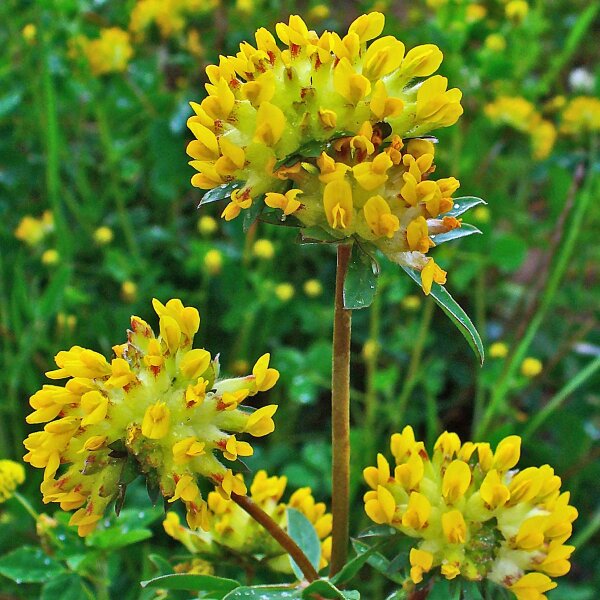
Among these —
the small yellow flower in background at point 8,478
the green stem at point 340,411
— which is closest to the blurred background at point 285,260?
the small yellow flower in background at point 8,478

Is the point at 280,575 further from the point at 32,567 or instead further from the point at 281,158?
the point at 281,158

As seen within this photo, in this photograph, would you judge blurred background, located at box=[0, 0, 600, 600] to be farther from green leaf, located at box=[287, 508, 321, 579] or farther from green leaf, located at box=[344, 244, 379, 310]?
green leaf, located at box=[344, 244, 379, 310]

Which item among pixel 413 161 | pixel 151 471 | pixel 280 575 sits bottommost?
pixel 280 575

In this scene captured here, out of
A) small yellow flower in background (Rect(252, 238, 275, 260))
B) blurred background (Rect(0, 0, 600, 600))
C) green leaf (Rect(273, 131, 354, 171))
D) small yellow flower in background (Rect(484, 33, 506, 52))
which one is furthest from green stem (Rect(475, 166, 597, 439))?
green leaf (Rect(273, 131, 354, 171))

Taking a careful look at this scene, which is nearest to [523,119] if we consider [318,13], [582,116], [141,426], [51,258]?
[582,116]

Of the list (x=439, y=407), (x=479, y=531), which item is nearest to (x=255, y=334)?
(x=439, y=407)

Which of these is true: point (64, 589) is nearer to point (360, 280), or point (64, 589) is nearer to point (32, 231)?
point (360, 280)
